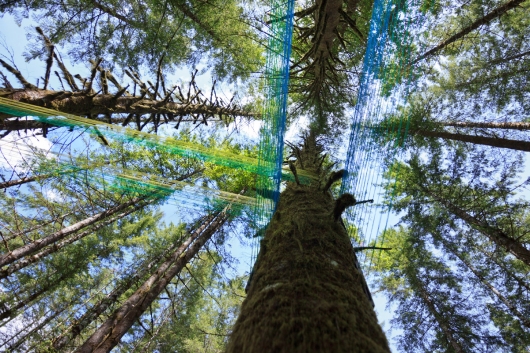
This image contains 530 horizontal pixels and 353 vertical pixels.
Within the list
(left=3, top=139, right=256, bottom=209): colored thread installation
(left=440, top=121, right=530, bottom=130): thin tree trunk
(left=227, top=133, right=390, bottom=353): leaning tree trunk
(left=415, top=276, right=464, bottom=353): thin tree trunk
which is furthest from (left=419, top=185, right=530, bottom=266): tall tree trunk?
(left=227, top=133, right=390, bottom=353): leaning tree trunk

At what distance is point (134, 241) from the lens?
11555 millimetres

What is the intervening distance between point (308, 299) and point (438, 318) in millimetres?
9040

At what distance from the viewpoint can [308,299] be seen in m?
1.25

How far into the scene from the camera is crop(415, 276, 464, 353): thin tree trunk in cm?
732

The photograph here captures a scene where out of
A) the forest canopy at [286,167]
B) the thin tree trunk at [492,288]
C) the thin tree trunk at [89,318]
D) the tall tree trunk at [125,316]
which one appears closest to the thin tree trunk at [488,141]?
the forest canopy at [286,167]

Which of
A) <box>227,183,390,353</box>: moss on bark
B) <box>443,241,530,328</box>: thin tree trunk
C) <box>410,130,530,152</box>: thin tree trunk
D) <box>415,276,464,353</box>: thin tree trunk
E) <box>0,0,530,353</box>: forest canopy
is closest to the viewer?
<box>227,183,390,353</box>: moss on bark

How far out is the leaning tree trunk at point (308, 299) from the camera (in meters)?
1.04

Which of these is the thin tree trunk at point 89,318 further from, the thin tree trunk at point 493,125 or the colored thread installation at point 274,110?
the thin tree trunk at point 493,125

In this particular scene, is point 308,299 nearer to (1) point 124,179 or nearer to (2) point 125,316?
(2) point 125,316

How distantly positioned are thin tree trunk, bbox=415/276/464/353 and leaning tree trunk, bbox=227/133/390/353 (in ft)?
25.2

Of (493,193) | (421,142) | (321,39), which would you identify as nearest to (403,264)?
(493,193)

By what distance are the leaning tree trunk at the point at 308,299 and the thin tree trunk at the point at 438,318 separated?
25.2 ft

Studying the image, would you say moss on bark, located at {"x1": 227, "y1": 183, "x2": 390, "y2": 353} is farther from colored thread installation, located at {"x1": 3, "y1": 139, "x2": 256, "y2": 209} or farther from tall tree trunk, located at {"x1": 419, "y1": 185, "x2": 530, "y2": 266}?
tall tree trunk, located at {"x1": 419, "y1": 185, "x2": 530, "y2": 266}

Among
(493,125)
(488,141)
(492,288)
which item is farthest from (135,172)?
(492,288)
